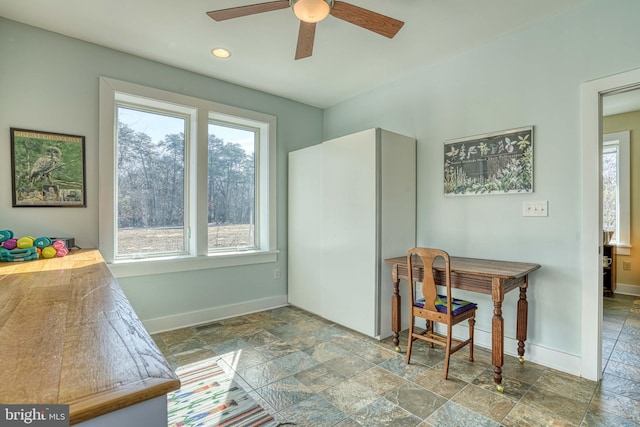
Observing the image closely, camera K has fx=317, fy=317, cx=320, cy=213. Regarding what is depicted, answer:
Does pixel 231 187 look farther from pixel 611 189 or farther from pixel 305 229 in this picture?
pixel 611 189

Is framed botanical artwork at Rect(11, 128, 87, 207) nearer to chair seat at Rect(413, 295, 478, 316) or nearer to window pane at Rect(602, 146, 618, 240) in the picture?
chair seat at Rect(413, 295, 478, 316)

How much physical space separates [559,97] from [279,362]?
2.91m

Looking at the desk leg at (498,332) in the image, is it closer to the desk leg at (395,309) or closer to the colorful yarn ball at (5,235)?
the desk leg at (395,309)

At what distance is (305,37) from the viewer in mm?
2131

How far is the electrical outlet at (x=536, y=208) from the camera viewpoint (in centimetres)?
241

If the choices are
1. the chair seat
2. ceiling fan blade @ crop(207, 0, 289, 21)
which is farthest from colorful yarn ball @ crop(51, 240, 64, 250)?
the chair seat

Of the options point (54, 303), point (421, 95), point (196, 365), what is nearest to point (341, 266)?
point (196, 365)

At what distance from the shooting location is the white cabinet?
2.90m

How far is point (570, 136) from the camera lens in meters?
2.30

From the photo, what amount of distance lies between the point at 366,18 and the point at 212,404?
2527 mm

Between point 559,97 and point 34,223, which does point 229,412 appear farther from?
point 559,97

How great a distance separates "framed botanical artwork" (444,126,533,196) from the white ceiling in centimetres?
84

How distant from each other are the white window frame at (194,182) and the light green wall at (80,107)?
7 centimetres

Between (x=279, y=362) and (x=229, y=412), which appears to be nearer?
(x=229, y=412)
